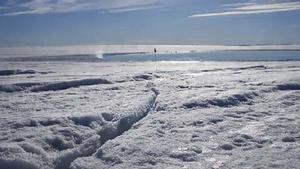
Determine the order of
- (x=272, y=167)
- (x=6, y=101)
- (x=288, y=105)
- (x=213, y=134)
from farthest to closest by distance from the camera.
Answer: (x=6, y=101)
(x=288, y=105)
(x=213, y=134)
(x=272, y=167)

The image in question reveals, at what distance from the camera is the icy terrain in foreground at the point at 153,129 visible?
809 cm

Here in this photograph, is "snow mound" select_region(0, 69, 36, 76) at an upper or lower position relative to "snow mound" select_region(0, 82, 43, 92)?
upper

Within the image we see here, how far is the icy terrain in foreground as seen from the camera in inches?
319

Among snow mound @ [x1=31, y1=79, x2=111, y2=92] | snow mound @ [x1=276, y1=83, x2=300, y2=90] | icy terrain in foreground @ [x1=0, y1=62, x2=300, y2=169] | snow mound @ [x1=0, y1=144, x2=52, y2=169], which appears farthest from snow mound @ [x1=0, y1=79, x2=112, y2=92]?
snow mound @ [x1=0, y1=144, x2=52, y2=169]

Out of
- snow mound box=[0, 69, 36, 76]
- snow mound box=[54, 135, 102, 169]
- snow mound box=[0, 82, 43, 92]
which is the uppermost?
snow mound box=[0, 69, 36, 76]

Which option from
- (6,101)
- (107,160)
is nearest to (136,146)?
(107,160)

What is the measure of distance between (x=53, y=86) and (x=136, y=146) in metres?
11.4

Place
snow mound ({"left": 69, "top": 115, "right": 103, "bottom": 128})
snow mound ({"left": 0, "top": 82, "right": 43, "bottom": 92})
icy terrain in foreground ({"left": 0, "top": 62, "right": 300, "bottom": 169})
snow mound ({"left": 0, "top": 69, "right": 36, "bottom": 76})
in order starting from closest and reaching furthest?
icy terrain in foreground ({"left": 0, "top": 62, "right": 300, "bottom": 169}), snow mound ({"left": 69, "top": 115, "right": 103, "bottom": 128}), snow mound ({"left": 0, "top": 82, "right": 43, "bottom": 92}), snow mound ({"left": 0, "top": 69, "right": 36, "bottom": 76})

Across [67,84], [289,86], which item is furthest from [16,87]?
[289,86]

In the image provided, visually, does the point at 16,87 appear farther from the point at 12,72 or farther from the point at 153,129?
the point at 153,129

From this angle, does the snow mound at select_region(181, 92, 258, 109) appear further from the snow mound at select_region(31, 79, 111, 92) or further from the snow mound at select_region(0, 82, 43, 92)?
the snow mound at select_region(0, 82, 43, 92)

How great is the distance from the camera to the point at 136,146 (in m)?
8.88

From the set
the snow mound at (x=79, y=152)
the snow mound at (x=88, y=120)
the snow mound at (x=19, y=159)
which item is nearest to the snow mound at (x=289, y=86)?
the snow mound at (x=88, y=120)

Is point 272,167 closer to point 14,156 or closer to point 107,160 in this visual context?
point 107,160
